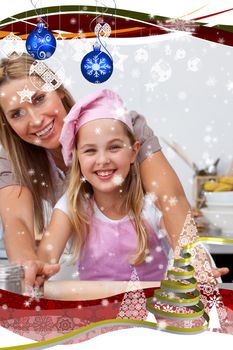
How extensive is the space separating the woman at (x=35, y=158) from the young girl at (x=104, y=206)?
2 cm

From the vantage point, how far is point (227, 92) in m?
1.45

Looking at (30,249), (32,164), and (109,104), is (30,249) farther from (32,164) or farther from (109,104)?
(109,104)

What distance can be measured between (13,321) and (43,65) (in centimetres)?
52

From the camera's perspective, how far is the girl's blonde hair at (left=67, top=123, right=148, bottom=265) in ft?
4.69

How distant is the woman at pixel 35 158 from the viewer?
1.43 meters

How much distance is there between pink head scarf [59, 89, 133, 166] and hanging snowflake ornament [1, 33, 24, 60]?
0.16 meters

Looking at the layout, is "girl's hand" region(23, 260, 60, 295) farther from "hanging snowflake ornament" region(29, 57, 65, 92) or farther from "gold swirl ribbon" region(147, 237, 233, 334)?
"hanging snowflake ornament" region(29, 57, 65, 92)

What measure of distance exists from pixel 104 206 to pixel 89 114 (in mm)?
188

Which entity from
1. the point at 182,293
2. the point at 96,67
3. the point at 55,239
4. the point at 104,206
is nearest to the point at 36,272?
the point at 55,239

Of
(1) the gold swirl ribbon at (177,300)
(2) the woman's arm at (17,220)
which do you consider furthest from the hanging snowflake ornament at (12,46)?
(1) the gold swirl ribbon at (177,300)

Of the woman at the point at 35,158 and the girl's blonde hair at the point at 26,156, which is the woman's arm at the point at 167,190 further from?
the girl's blonde hair at the point at 26,156

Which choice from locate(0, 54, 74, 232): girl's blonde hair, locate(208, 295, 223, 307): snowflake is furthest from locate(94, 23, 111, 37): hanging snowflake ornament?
locate(208, 295, 223, 307): snowflake

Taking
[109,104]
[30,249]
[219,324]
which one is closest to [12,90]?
[109,104]

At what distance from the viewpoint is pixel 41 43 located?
1.44 m
